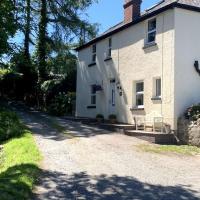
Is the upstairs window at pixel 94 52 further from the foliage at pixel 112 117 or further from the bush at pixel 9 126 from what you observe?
the bush at pixel 9 126

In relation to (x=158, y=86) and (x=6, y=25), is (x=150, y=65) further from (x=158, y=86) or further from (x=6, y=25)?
(x=6, y=25)

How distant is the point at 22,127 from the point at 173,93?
25.8ft

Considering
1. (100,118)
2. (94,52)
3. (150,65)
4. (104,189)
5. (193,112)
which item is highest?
(94,52)

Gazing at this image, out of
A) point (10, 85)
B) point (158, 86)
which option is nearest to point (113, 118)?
point (158, 86)

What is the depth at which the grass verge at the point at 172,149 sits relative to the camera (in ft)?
55.2

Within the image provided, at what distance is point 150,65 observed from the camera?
21969 millimetres

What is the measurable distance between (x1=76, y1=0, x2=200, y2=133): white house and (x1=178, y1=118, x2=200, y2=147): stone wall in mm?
412

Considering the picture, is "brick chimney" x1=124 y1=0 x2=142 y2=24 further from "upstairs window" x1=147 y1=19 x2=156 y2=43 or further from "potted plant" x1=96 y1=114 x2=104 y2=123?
"potted plant" x1=96 y1=114 x2=104 y2=123

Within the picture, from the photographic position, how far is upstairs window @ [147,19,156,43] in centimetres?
2202

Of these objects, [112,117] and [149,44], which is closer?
[149,44]

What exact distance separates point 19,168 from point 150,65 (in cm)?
1104

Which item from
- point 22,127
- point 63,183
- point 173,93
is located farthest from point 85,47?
point 63,183

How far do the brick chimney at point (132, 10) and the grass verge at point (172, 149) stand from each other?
366 inches

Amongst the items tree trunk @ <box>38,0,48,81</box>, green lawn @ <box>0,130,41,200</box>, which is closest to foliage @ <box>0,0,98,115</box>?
tree trunk @ <box>38,0,48,81</box>
